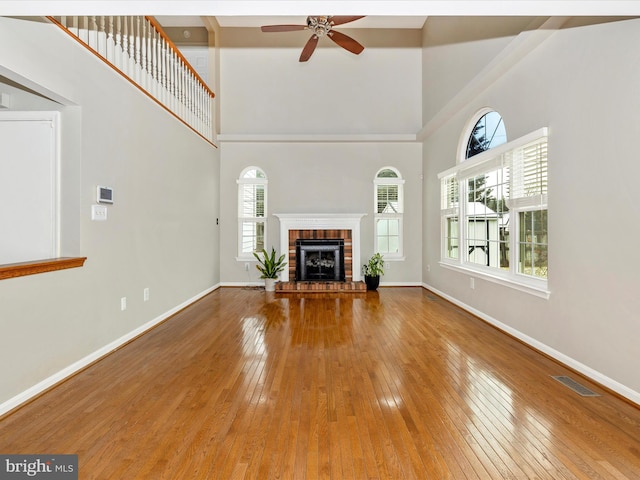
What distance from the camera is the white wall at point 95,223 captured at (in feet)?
7.47

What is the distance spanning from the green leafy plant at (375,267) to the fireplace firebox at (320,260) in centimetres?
50

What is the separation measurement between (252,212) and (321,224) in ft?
4.68

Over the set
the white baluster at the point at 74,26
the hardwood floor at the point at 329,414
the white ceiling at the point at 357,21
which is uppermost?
the white ceiling at the point at 357,21

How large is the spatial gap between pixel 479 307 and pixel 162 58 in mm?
5163

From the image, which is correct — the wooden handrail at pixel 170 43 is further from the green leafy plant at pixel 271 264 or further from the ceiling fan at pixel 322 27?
the green leafy plant at pixel 271 264

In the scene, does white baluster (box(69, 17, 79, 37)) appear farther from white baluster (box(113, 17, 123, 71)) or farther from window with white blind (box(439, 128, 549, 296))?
window with white blind (box(439, 128, 549, 296))

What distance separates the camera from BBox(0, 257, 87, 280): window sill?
6.96 ft

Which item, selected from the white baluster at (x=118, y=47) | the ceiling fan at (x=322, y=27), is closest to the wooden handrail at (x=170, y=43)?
the white baluster at (x=118, y=47)

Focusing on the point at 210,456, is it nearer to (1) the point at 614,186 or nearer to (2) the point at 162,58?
(1) the point at 614,186

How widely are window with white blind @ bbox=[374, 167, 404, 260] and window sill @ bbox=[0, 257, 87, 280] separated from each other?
5087 mm

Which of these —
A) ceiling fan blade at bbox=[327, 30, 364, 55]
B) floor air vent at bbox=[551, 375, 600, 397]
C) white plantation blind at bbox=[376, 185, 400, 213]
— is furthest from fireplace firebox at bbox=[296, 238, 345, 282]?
floor air vent at bbox=[551, 375, 600, 397]

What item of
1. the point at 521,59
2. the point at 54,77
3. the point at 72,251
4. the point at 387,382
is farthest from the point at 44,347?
the point at 521,59

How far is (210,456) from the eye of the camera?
1725 mm

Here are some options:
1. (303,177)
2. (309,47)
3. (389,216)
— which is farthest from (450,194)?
(309,47)
